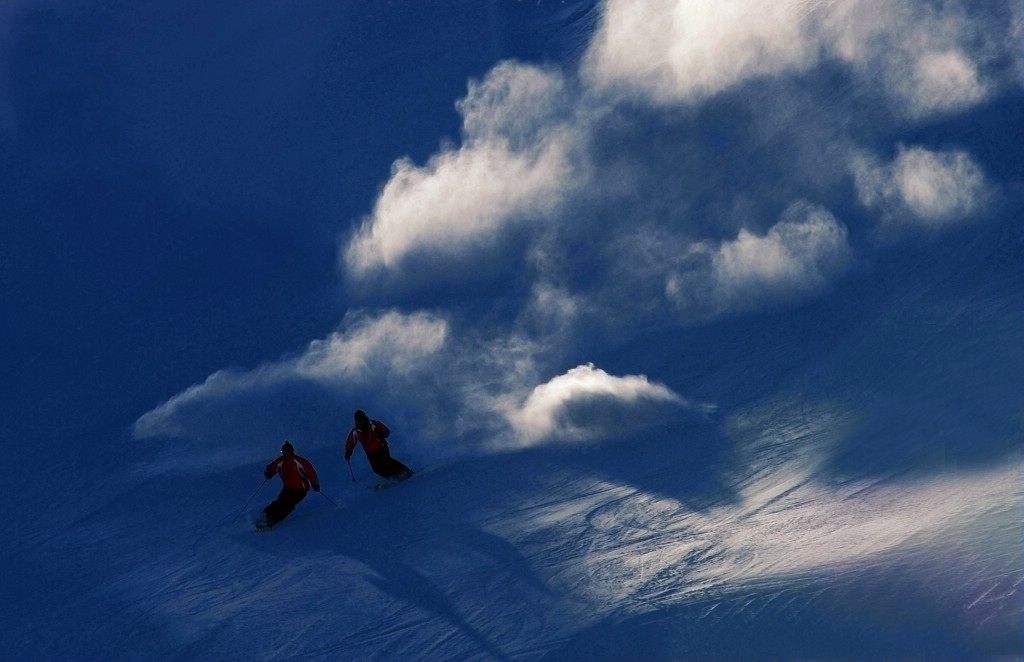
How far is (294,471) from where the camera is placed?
33.5 ft

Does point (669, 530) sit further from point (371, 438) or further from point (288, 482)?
point (288, 482)

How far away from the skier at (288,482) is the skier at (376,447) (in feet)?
1.26

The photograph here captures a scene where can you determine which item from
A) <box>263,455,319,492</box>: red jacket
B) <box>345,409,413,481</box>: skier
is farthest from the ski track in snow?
<box>263,455,319,492</box>: red jacket

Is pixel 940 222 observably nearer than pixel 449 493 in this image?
No

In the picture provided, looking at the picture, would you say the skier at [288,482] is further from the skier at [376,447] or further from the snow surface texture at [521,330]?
the skier at [376,447]

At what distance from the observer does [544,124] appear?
13.4 metres

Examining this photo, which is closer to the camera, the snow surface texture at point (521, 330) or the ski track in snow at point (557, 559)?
the ski track in snow at point (557, 559)

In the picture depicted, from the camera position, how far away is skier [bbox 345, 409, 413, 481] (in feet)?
33.5

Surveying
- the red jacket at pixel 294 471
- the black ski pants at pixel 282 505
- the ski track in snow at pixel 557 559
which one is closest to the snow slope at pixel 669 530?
the ski track in snow at pixel 557 559

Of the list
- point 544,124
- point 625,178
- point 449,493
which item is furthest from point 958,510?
point 544,124

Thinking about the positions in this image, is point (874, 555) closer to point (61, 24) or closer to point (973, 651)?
point (973, 651)

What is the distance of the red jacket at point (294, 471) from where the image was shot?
401 inches

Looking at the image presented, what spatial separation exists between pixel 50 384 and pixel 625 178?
649 centimetres

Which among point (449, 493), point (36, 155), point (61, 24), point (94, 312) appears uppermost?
point (61, 24)
